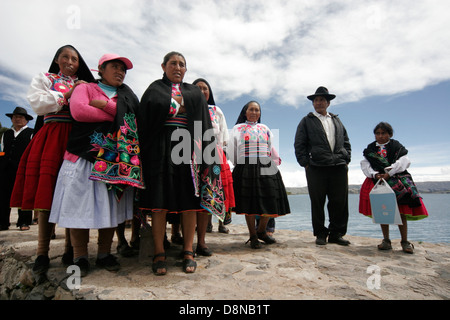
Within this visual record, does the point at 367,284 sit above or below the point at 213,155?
below

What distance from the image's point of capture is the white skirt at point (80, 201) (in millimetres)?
2146

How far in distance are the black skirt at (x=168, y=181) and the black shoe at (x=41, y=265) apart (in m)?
1.02

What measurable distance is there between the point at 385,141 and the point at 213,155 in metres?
2.92

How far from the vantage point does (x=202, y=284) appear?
2.06m

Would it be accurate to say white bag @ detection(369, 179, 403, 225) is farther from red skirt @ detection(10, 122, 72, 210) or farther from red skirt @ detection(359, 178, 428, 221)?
red skirt @ detection(10, 122, 72, 210)

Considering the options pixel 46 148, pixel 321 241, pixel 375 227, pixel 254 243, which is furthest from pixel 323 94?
pixel 375 227

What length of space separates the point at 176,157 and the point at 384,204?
299cm

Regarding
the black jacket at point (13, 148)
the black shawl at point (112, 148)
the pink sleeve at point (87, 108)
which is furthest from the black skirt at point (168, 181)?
the black jacket at point (13, 148)

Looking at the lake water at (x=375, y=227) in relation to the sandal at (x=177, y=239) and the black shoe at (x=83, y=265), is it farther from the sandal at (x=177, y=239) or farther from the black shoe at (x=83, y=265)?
the black shoe at (x=83, y=265)

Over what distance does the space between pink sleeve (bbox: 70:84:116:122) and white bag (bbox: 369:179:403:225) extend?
11.7ft

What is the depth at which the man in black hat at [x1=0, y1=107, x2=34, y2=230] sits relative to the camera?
504 centimetres

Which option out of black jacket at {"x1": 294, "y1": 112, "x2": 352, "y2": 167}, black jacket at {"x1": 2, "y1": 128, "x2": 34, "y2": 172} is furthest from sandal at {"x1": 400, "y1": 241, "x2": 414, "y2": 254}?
black jacket at {"x1": 2, "y1": 128, "x2": 34, "y2": 172}

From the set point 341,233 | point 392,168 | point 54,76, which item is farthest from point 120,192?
point 392,168
